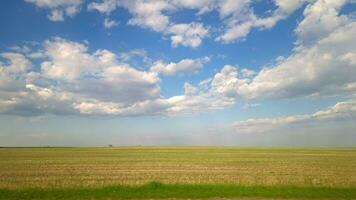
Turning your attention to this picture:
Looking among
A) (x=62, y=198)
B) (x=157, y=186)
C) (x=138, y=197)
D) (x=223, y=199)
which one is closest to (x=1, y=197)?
(x=62, y=198)

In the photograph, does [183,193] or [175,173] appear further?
[175,173]

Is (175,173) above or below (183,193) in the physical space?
above

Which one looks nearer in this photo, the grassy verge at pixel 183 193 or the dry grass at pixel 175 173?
the grassy verge at pixel 183 193

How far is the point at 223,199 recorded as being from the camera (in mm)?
16656

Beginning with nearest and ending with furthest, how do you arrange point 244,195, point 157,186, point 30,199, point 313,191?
1. point 30,199
2. point 244,195
3. point 313,191
4. point 157,186

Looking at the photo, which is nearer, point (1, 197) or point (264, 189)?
point (1, 197)

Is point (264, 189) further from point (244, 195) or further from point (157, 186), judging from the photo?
point (157, 186)

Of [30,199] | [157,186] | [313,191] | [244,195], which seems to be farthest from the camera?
[157,186]

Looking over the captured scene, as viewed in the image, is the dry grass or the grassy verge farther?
the dry grass

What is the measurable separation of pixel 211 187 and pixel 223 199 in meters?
3.63

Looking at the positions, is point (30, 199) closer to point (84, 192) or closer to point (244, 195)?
point (84, 192)

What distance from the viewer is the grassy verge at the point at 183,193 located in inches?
691

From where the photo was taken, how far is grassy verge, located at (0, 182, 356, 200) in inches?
691

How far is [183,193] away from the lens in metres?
18.4
